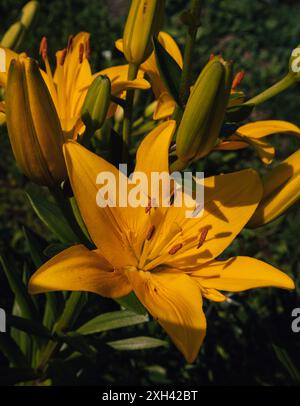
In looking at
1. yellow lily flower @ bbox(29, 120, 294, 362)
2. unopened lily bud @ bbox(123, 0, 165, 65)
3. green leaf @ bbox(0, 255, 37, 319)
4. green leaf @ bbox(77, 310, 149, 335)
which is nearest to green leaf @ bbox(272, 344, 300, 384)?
green leaf @ bbox(77, 310, 149, 335)

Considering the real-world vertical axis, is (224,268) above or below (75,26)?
below

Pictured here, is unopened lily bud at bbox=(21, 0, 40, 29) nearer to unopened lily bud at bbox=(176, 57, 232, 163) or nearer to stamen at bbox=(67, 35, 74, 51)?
stamen at bbox=(67, 35, 74, 51)

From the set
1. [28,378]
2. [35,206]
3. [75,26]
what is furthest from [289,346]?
[75,26]

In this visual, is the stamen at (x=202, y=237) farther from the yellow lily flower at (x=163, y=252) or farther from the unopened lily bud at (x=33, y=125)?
the unopened lily bud at (x=33, y=125)

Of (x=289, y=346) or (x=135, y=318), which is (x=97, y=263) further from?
(x=289, y=346)

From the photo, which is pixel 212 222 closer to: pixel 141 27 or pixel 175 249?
pixel 175 249
